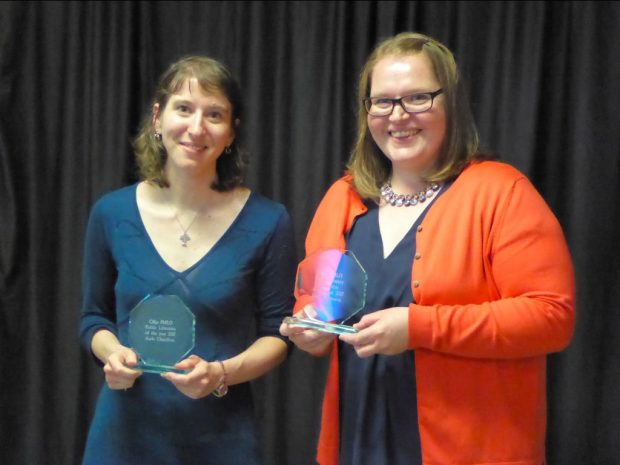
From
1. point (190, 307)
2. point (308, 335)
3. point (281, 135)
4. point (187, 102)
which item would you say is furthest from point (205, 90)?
A: point (281, 135)

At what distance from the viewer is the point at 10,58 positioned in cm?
260

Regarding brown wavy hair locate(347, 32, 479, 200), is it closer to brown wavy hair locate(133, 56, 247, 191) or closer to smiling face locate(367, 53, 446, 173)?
smiling face locate(367, 53, 446, 173)

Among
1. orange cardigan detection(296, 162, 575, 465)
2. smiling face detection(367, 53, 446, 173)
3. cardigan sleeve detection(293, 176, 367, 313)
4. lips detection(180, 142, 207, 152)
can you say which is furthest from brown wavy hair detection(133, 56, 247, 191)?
orange cardigan detection(296, 162, 575, 465)

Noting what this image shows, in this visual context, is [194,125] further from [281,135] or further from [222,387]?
[281,135]

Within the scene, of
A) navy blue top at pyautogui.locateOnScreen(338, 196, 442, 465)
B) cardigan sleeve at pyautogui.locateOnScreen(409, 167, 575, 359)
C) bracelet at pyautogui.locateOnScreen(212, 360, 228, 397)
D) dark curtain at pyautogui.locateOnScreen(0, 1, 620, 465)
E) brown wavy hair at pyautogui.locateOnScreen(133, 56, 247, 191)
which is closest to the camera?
cardigan sleeve at pyautogui.locateOnScreen(409, 167, 575, 359)

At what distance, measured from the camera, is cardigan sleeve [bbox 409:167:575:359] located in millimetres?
1222

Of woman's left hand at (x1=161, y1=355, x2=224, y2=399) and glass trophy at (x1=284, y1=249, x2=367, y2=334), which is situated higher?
glass trophy at (x1=284, y1=249, x2=367, y2=334)

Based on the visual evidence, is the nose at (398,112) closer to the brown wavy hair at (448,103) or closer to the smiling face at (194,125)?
the brown wavy hair at (448,103)

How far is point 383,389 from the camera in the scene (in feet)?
4.43

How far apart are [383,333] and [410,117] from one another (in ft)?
1.48

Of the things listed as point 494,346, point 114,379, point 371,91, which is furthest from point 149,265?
point 494,346

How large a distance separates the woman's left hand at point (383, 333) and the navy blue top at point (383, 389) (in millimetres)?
87

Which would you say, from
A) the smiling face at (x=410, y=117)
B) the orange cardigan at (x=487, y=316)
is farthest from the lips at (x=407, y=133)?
the orange cardigan at (x=487, y=316)

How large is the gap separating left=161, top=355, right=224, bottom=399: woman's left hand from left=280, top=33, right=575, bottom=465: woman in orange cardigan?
0.59 ft
